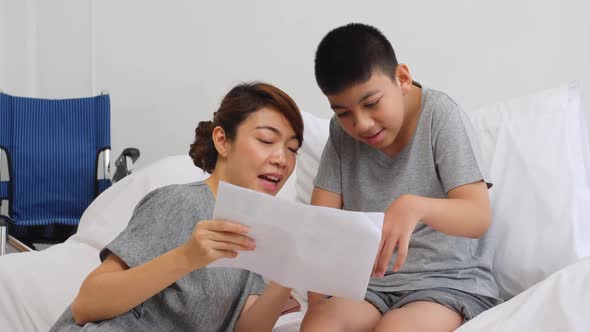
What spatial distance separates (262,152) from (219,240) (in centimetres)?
35

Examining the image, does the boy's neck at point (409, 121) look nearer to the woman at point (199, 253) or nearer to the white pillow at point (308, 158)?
the woman at point (199, 253)

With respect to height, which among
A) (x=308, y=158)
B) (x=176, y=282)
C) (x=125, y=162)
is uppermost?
(x=308, y=158)

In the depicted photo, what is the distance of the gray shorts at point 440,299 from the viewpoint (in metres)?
1.37

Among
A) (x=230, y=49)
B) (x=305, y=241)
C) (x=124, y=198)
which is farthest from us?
(x=230, y=49)

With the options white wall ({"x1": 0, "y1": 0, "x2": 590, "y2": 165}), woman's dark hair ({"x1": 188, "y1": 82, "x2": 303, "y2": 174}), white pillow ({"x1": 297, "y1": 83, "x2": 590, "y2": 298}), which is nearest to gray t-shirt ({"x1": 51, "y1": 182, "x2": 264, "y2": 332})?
woman's dark hair ({"x1": 188, "y1": 82, "x2": 303, "y2": 174})

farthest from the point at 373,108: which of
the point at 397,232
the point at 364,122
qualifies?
the point at 397,232

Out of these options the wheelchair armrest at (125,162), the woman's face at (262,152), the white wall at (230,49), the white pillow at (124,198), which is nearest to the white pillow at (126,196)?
the white pillow at (124,198)

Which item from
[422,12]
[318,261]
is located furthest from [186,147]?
[318,261]

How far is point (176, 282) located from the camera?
1.36m

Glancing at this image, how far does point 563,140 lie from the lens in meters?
1.72

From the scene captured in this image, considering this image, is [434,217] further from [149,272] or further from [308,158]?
[308,158]

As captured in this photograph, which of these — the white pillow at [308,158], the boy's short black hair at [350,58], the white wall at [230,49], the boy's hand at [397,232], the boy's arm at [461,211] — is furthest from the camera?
the white wall at [230,49]

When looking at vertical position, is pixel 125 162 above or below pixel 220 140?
below

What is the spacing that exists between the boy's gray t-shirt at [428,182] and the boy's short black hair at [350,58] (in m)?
0.15
